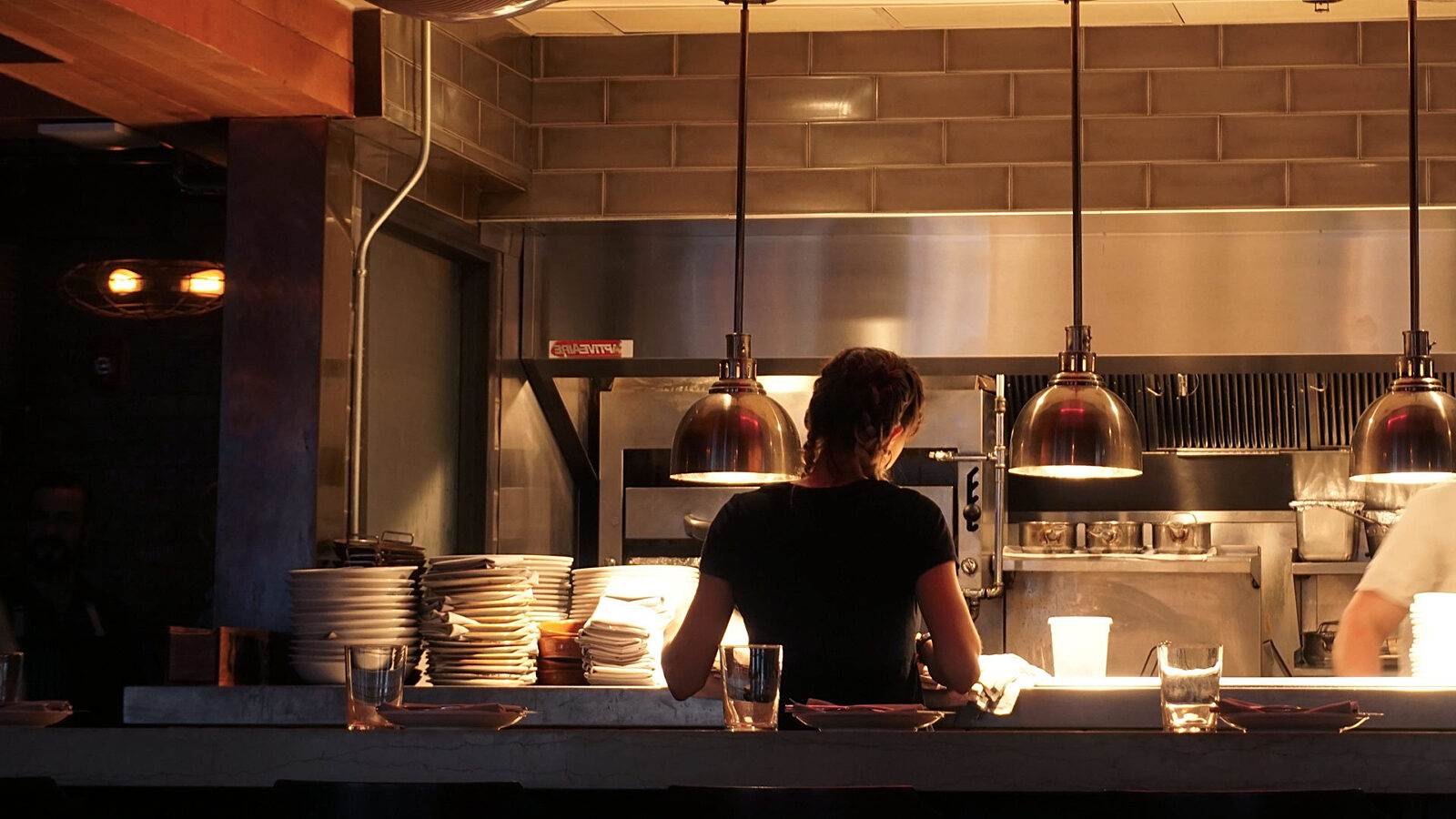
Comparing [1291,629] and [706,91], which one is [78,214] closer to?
[706,91]

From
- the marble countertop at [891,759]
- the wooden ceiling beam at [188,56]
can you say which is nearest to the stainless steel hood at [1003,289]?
the wooden ceiling beam at [188,56]

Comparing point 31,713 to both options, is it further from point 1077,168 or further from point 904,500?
point 1077,168

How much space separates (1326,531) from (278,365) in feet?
12.2

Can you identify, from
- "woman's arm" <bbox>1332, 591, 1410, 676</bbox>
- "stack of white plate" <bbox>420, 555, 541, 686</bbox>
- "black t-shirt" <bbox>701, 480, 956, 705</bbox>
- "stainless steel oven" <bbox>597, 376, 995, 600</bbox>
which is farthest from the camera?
"stainless steel oven" <bbox>597, 376, 995, 600</bbox>

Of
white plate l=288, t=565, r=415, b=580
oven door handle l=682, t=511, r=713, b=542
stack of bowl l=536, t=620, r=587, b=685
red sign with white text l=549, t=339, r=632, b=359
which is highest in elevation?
red sign with white text l=549, t=339, r=632, b=359

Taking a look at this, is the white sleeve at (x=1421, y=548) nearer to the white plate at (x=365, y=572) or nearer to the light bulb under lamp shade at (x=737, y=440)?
the light bulb under lamp shade at (x=737, y=440)

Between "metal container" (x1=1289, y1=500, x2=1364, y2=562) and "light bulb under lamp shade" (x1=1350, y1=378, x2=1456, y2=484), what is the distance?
2510 millimetres

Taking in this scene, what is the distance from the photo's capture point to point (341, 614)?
4.01 metres

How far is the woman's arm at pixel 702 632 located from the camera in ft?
10.0

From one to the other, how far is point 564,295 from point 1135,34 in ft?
6.44

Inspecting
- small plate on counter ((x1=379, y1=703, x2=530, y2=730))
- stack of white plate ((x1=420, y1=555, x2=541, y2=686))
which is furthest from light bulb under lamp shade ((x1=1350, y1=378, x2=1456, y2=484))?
small plate on counter ((x1=379, y1=703, x2=530, y2=730))

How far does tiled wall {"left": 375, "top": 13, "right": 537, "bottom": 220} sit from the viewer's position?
4.69 meters

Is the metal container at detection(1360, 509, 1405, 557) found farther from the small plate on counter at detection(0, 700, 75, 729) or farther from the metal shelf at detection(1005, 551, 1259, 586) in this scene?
the small plate on counter at detection(0, 700, 75, 729)

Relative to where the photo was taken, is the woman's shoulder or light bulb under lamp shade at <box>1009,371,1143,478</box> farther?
light bulb under lamp shade at <box>1009,371,1143,478</box>
